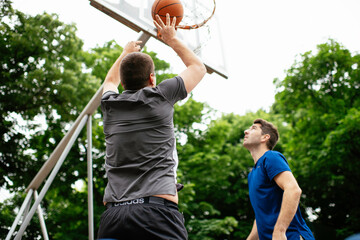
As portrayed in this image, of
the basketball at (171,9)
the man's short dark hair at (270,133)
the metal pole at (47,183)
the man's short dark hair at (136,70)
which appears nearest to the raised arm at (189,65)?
the man's short dark hair at (136,70)

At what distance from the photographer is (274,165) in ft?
9.94

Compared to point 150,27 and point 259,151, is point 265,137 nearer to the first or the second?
point 259,151

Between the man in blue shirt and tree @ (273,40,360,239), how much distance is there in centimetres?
1390

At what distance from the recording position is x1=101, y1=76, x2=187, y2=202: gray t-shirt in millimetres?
1928

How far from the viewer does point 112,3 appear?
4672 millimetres

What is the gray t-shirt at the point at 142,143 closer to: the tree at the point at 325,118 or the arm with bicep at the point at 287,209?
the arm with bicep at the point at 287,209

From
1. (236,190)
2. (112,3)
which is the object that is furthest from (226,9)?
(236,190)

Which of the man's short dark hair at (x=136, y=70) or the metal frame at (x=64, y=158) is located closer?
the man's short dark hair at (x=136, y=70)

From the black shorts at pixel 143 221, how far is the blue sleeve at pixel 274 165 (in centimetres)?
138

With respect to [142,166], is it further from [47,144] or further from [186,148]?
[186,148]

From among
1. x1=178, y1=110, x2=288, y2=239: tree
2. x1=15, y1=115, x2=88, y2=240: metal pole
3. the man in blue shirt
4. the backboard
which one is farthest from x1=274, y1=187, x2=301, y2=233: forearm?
x1=178, y1=110, x2=288, y2=239: tree

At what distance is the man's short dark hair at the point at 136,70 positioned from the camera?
2158 mm

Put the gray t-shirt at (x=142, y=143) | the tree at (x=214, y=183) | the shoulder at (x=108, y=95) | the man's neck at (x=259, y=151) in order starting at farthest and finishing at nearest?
the tree at (x=214, y=183) → the man's neck at (x=259, y=151) → the shoulder at (x=108, y=95) → the gray t-shirt at (x=142, y=143)

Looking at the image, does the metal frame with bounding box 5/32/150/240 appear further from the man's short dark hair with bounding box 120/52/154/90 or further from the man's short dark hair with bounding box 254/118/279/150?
the man's short dark hair with bounding box 120/52/154/90
